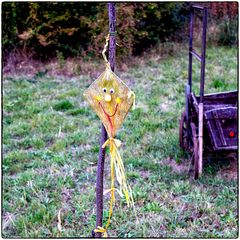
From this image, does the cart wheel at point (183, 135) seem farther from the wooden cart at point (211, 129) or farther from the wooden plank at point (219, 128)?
the wooden plank at point (219, 128)

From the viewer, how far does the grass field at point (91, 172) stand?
311cm

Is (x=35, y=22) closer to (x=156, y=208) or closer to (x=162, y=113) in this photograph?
(x=162, y=113)

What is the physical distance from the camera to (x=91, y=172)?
3973mm

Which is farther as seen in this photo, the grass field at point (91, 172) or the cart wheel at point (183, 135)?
the cart wheel at point (183, 135)

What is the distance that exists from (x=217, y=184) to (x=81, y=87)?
3616 mm

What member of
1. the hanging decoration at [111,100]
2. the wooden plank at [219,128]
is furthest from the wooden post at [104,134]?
the wooden plank at [219,128]

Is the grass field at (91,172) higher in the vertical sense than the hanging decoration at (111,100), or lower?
lower

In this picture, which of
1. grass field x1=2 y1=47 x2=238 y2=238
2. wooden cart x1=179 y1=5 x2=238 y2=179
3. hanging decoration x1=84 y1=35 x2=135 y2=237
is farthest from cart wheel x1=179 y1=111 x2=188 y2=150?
hanging decoration x1=84 y1=35 x2=135 y2=237

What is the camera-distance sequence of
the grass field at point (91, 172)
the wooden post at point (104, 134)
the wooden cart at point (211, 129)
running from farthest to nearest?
the wooden cart at point (211, 129) < the grass field at point (91, 172) < the wooden post at point (104, 134)

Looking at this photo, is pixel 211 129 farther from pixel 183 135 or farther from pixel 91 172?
pixel 91 172

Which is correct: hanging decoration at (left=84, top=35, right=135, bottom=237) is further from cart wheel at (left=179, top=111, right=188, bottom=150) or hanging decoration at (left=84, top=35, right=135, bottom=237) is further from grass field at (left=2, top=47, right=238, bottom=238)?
cart wheel at (left=179, top=111, right=188, bottom=150)

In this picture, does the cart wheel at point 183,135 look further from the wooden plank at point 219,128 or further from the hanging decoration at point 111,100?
the hanging decoration at point 111,100

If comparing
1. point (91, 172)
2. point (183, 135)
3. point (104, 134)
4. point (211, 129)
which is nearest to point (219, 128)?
point (211, 129)

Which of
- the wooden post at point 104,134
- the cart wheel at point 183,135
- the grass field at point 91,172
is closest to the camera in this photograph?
the wooden post at point 104,134
